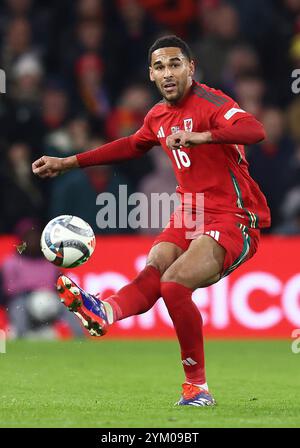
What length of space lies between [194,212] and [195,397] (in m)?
1.10

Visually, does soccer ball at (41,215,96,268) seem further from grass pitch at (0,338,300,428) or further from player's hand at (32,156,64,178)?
grass pitch at (0,338,300,428)

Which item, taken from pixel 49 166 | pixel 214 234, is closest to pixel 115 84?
pixel 49 166

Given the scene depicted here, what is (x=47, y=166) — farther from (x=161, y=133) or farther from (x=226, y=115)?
(x=226, y=115)

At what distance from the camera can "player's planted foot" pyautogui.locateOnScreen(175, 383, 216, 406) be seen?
6.72 meters

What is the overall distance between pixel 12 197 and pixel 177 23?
333cm

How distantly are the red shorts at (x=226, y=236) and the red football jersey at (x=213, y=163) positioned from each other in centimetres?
6

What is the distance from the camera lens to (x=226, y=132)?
6496 millimetres

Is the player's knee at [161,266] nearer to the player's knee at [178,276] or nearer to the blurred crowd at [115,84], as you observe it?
the player's knee at [178,276]

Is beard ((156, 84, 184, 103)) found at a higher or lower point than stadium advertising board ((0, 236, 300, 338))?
higher

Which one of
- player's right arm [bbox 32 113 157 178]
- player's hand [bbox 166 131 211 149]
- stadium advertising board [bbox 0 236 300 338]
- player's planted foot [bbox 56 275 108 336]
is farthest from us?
stadium advertising board [bbox 0 236 300 338]

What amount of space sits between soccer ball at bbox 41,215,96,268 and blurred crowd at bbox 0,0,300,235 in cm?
542

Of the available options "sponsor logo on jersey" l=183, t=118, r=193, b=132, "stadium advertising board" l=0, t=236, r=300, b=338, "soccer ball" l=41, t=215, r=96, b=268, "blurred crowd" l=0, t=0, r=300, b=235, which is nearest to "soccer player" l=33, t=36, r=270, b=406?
"sponsor logo on jersey" l=183, t=118, r=193, b=132

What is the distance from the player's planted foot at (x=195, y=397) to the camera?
6719 millimetres

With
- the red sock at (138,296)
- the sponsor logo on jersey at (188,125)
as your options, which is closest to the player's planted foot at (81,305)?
the red sock at (138,296)
